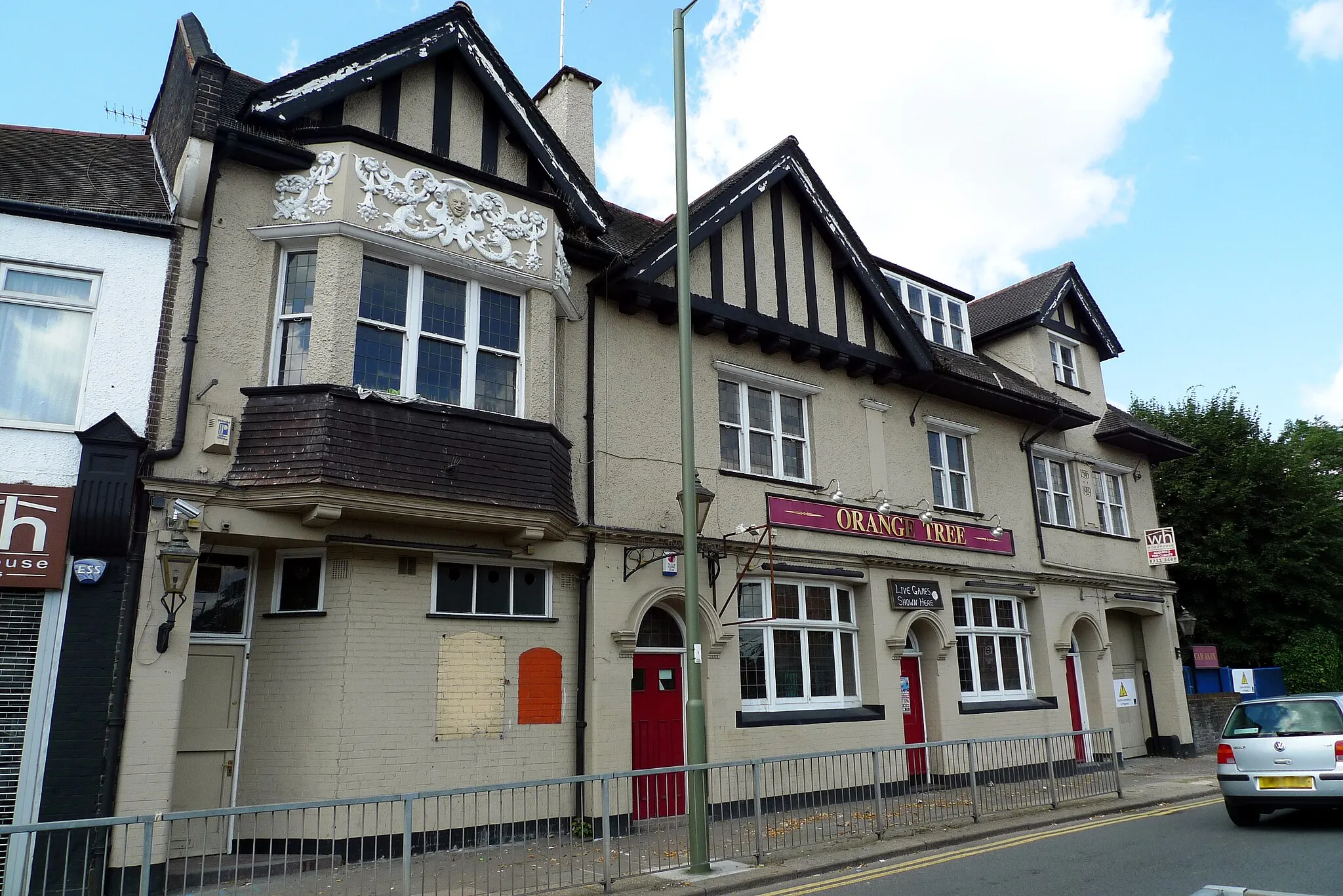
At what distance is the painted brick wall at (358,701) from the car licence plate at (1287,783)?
9.10 m

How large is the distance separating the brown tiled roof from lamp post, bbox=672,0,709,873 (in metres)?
5.95

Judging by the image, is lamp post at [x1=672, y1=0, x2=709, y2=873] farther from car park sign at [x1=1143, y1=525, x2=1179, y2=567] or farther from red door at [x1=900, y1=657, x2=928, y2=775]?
car park sign at [x1=1143, y1=525, x2=1179, y2=567]

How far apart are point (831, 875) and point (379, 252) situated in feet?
29.3

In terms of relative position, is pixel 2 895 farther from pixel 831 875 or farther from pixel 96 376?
pixel 831 875

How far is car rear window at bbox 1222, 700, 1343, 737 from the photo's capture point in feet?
36.1

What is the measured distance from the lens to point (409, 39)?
11867 millimetres

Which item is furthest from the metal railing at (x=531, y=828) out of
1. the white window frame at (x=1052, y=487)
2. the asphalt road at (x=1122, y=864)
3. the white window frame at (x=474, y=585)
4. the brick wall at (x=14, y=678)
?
the white window frame at (x=1052, y=487)

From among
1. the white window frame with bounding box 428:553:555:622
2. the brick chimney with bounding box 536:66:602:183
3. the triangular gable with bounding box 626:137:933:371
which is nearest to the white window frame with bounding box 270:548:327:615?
the white window frame with bounding box 428:553:555:622

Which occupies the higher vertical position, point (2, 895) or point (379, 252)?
point (379, 252)

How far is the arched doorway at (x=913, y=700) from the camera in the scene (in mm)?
16234

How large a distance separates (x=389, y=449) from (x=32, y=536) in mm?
3538

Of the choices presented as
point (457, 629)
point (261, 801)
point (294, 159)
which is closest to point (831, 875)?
point (457, 629)

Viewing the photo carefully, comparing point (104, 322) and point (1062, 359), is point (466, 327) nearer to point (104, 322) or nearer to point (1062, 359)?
point (104, 322)

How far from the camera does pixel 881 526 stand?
16547 mm
